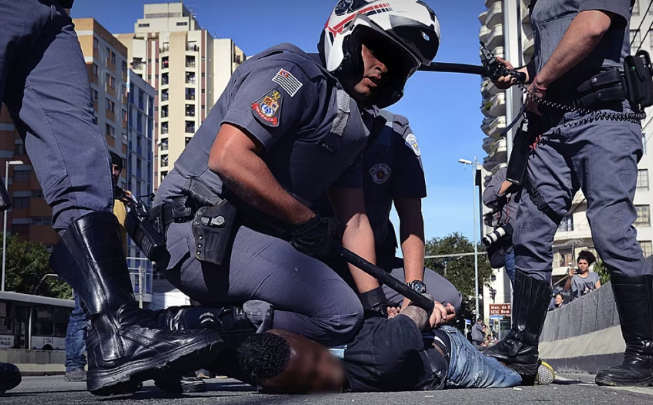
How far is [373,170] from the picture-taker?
4.94 m

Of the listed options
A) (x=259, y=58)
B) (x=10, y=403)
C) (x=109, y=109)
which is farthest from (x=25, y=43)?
(x=109, y=109)

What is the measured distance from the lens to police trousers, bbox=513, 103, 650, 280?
4297mm

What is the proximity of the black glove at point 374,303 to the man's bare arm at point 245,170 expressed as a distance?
2.72ft

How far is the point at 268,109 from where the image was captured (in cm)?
332

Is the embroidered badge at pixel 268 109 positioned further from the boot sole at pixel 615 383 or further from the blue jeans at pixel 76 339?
the blue jeans at pixel 76 339

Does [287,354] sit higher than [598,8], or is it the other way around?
[598,8]

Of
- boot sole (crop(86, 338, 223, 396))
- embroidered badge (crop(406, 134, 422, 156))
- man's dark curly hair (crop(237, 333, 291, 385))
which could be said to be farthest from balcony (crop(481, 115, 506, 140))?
boot sole (crop(86, 338, 223, 396))

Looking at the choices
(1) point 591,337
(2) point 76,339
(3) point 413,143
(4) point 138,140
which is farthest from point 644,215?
(3) point 413,143

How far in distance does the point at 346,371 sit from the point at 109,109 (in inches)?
2933

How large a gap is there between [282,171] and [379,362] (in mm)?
869

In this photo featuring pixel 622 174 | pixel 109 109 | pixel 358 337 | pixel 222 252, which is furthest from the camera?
pixel 109 109

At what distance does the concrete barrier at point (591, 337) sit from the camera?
669cm

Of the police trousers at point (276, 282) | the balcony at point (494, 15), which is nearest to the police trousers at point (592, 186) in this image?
the police trousers at point (276, 282)

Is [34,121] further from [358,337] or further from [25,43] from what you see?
[358,337]
